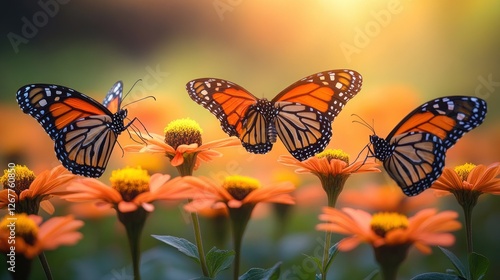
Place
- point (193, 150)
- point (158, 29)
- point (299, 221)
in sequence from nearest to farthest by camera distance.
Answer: point (193, 150), point (299, 221), point (158, 29)

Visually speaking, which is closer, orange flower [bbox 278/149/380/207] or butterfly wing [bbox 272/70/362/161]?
orange flower [bbox 278/149/380/207]

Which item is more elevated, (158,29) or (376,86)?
(158,29)

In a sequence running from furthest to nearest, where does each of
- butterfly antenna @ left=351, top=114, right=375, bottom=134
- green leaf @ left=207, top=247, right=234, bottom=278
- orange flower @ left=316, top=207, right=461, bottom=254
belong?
butterfly antenna @ left=351, top=114, right=375, bottom=134
green leaf @ left=207, top=247, right=234, bottom=278
orange flower @ left=316, top=207, right=461, bottom=254

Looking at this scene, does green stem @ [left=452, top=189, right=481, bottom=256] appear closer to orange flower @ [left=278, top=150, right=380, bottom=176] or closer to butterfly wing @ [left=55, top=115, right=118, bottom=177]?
Result: orange flower @ [left=278, top=150, right=380, bottom=176]

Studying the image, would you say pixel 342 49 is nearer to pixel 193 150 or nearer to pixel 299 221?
pixel 299 221

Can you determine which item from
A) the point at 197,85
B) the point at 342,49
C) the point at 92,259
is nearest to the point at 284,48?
the point at 342,49

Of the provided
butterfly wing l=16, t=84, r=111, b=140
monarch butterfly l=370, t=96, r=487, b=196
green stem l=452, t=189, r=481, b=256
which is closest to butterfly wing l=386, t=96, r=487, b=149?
monarch butterfly l=370, t=96, r=487, b=196
